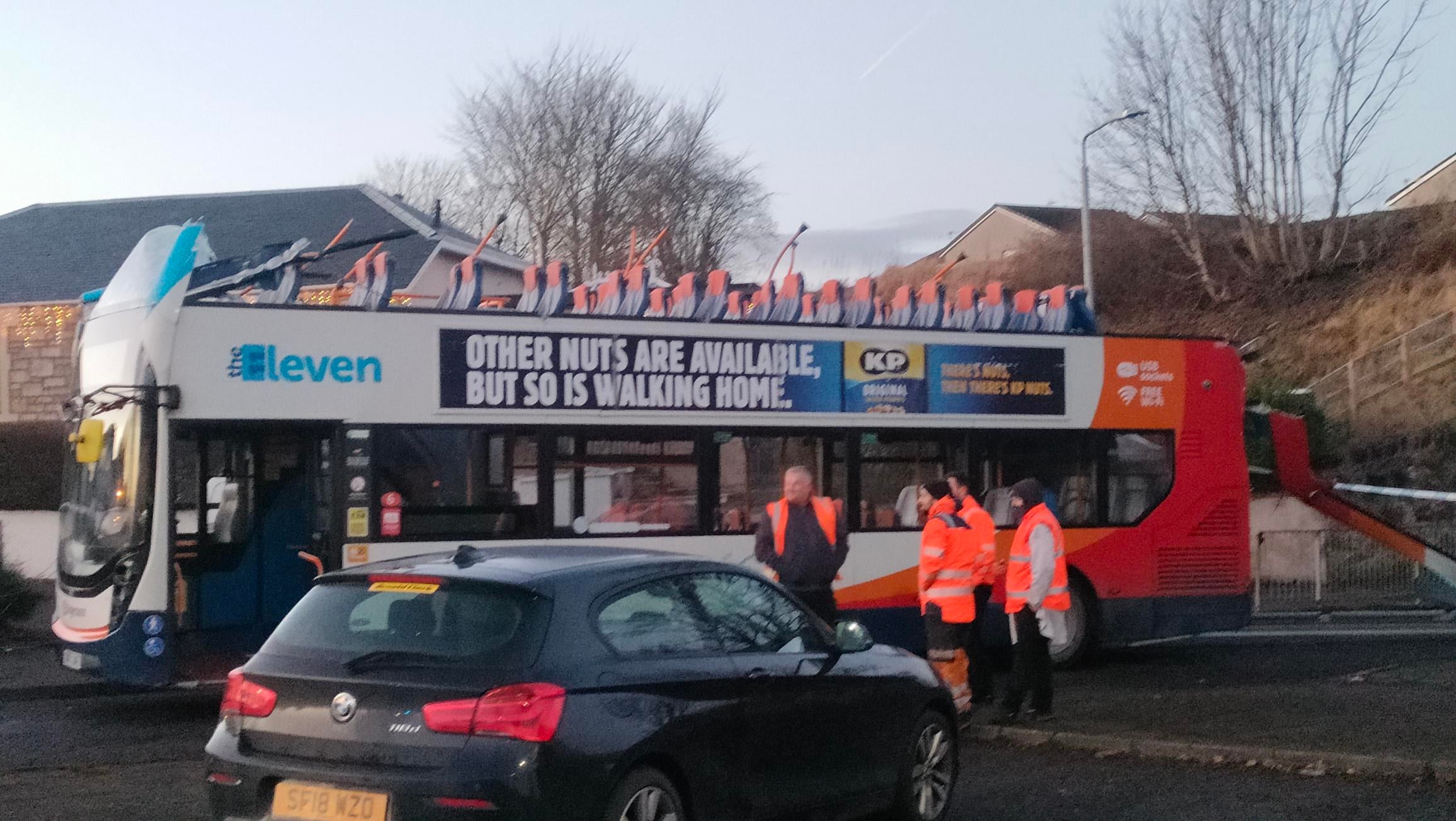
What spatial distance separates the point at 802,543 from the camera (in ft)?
36.0

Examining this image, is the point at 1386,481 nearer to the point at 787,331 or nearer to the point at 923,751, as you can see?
the point at 787,331

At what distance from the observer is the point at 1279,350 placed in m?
35.5

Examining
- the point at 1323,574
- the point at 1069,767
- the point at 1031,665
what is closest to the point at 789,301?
the point at 1031,665

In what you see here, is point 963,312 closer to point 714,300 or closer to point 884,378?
point 884,378

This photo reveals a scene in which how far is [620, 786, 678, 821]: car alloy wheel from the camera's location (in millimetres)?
5559

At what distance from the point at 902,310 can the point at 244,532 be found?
6.05 meters

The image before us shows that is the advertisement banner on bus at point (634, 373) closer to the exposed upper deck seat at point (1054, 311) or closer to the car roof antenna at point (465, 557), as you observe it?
the exposed upper deck seat at point (1054, 311)

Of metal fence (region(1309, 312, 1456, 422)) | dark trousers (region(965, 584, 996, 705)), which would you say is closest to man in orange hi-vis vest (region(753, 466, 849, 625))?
dark trousers (region(965, 584, 996, 705))

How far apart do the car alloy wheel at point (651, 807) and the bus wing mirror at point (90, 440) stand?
6.92m

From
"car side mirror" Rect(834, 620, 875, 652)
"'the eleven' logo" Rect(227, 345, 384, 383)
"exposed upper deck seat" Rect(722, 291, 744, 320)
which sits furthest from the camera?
"exposed upper deck seat" Rect(722, 291, 744, 320)

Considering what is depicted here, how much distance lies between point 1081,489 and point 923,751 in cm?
724

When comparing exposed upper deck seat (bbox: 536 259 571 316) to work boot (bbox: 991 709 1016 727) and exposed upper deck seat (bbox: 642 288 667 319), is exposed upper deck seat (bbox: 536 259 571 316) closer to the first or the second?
exposed upper deck seat (bbox: 642 288 667 319)

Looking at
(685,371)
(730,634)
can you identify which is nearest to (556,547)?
(730,634)

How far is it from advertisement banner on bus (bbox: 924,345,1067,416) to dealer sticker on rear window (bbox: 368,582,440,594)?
8.28 metres
